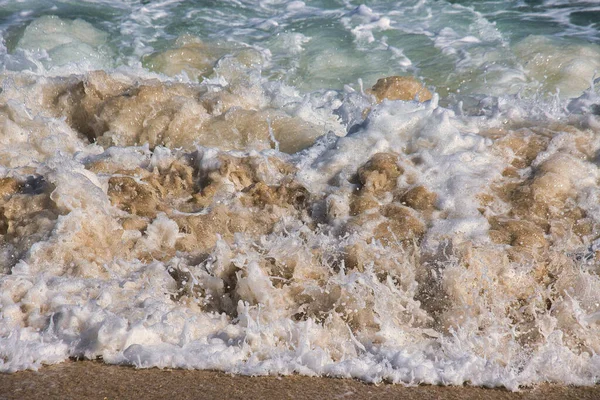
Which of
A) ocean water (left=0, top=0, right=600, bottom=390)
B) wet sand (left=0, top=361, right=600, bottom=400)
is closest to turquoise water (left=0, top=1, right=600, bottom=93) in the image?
ocean water (left=0, top=0, right=600, bottom=390)

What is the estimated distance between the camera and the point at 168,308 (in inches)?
133

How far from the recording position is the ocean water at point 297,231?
125 inches

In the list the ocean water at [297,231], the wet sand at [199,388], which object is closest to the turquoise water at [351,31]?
the ocean water at [297,231]

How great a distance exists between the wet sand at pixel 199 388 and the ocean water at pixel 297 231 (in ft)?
0.18

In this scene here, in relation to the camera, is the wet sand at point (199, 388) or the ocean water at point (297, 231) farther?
the ocean water at point (297, 231)

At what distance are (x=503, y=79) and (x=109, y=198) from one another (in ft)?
15.0

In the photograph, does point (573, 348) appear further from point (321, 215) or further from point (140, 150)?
point (140, 150)

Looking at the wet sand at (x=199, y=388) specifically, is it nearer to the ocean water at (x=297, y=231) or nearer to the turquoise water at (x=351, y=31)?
the ocean water at (x=297, y=231)

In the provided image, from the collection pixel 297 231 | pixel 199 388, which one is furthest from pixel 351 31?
pixel 199 388

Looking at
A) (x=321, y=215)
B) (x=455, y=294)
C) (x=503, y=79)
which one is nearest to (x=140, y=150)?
(x=321, y=215)

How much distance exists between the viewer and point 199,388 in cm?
289

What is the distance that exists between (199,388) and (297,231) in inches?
49.3

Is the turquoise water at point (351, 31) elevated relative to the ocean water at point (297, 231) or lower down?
lower down

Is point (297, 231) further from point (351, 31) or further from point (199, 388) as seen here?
point (351, 31)
